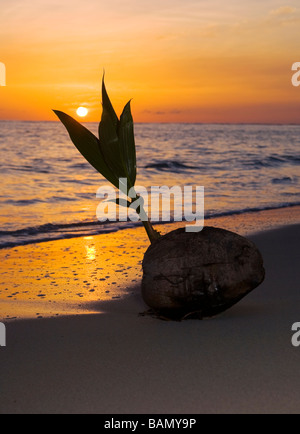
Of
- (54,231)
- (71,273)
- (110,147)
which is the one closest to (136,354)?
(110,147)

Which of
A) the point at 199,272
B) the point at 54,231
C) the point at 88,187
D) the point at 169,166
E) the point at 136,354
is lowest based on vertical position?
the point at 136,354

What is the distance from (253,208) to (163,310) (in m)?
6.94

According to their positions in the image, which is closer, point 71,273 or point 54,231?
point 71,273

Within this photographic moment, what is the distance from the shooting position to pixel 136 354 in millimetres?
2697

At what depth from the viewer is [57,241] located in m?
6.74

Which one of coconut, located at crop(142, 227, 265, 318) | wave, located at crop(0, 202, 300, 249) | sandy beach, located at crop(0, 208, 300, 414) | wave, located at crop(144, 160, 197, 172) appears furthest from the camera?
wave, located at crop(144, 160, 197, 172)

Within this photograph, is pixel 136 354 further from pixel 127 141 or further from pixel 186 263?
pixel 127 141

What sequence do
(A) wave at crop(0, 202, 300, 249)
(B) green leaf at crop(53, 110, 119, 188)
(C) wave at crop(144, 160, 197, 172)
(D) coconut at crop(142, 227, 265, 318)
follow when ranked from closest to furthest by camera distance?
(D) coconut at crop(142, 227, 265, 318) → (B) green leaf at crop(53, 110, 119, 188) → (A) wave at crop(0, 202, 300, 249) → (C) wave at crop(144, 160, 197, 172)

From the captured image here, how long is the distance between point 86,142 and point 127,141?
9.6 inches

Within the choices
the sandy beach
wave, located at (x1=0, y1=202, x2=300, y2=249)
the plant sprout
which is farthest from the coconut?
wave, located at (x1=0, y1=202, x2=300, y2=249)

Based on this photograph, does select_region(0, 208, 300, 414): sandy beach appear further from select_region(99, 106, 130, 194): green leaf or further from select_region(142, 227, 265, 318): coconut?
select_region(99, 106, 130, 194): green leaf

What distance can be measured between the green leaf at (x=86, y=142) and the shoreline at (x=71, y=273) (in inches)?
37.8

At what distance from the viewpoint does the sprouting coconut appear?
10.1 feet

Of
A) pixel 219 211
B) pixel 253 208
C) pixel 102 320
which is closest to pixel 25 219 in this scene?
pixel 219 211
